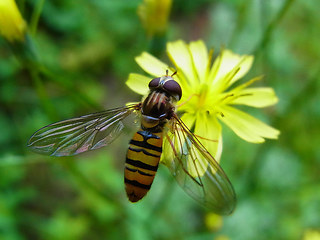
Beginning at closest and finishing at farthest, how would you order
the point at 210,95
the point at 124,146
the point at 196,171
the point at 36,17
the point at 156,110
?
the point at 196,171, the point at 156,110, the point at 210,95, the point at 36,17, the point at 124,146

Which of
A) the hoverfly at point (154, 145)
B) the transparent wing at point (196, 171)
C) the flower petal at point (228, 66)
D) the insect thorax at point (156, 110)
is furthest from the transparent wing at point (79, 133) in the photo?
the flower petal at point (228, 66)

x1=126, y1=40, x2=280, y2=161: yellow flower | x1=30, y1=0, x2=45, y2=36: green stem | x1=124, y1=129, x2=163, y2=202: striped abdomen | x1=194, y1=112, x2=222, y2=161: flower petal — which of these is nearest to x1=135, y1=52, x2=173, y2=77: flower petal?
x1=126, y1=40, x2=280, y2=161: yellow flower

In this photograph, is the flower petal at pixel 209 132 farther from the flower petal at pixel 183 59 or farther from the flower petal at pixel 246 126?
the flower petal at pixel 183 59

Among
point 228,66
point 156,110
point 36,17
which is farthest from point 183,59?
point 36,17

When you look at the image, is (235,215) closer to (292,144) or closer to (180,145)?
(292,144)

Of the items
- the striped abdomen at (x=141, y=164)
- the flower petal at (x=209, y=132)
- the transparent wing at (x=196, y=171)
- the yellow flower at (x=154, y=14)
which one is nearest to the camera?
the transparent wing at (x=196, y=171)

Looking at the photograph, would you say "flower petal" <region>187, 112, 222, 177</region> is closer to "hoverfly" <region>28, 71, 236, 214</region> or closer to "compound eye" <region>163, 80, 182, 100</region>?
"hoverfly" <region>28, 71, 236, 214</region>

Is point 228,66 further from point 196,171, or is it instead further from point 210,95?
point 196,171
